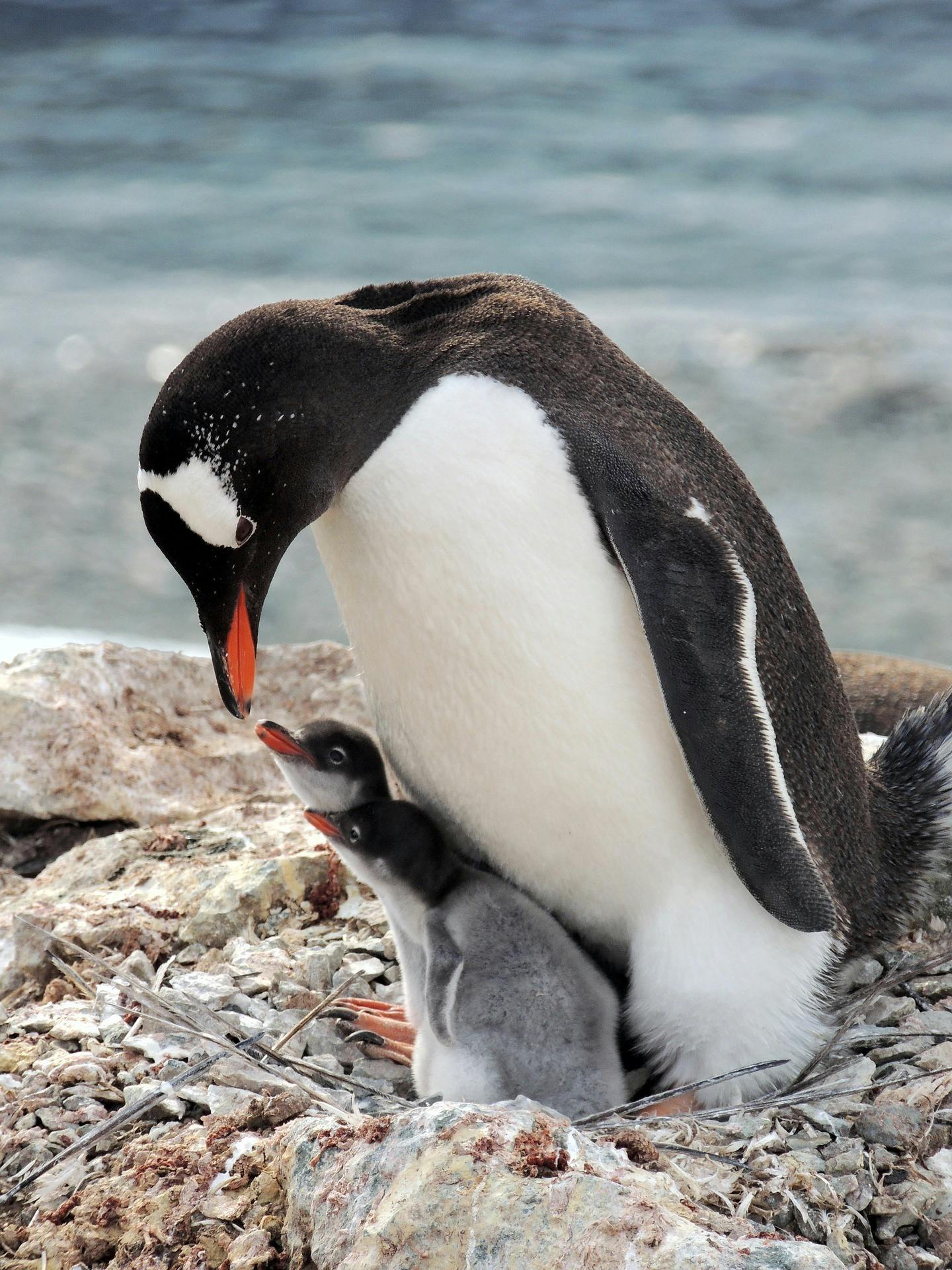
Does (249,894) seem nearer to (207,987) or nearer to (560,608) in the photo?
(207,987)

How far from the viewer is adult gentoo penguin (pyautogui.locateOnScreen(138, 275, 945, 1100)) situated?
2.01m

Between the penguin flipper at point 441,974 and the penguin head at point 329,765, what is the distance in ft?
0.84

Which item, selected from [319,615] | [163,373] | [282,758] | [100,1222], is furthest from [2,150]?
[100,1222]

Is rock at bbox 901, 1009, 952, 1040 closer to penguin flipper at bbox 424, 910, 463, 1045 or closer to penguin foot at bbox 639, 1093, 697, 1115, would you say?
penguin foot at bbox 639, 1093, 697, 1115

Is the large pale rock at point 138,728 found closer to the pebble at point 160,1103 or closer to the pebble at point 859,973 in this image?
the pebble at point 160,1103

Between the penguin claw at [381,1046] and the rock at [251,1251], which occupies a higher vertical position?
the rock at [251,1251]

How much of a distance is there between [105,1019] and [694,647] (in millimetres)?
1100

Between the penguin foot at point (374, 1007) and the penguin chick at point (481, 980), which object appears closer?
the penguin chick at point (481, 980)

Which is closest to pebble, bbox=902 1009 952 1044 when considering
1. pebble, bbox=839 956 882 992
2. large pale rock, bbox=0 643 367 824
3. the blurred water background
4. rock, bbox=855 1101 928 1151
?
pebble, bbox=839 956 882 992

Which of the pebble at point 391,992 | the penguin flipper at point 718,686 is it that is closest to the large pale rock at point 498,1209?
the penguin flipper at point 718,686

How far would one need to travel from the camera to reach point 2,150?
11719 millimetres

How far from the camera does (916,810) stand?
8.42 ft

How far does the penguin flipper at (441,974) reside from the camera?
2129 millimetres

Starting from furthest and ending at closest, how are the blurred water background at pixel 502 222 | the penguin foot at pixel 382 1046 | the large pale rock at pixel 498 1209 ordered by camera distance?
the blurred water background at pixel 502 222 < the penguin foot at pixel 382 1046 < the large pale rock at pixel 498 1209
